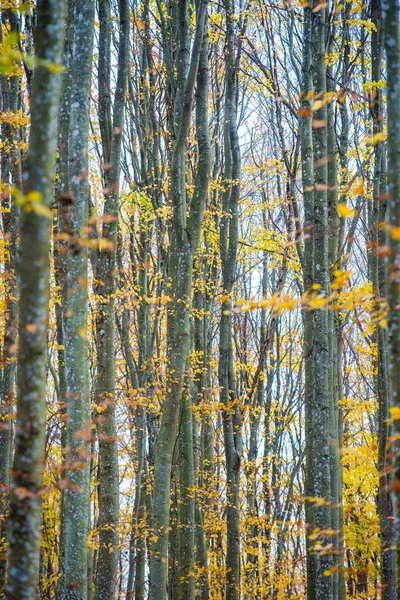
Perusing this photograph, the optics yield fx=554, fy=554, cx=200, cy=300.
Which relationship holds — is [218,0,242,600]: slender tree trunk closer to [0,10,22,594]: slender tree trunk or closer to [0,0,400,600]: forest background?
[0,0,400,600]: forest background

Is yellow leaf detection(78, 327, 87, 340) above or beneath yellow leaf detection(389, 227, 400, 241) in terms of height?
beneath

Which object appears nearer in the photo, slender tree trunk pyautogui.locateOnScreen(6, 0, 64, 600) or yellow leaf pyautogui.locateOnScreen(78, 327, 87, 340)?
slender tree trunk pyautogui.locateOnScreen(6, 0, 64, 600)

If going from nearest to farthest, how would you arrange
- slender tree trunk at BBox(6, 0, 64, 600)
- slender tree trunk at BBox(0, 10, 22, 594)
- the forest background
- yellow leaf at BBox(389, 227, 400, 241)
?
slender tree trunk at BBox(6, 0, 64, 600) < the forest background < yellow leaf at BBox(389, 227, 400, 241) < slender tree trunk at BBox(0, 10, 22, 594)

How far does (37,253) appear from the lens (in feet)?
8.98

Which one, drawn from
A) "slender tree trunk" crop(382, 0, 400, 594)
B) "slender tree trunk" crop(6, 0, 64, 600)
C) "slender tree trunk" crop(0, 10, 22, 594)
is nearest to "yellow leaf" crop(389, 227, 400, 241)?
"slender tree trunk" crop(382, 0, 400, 594)

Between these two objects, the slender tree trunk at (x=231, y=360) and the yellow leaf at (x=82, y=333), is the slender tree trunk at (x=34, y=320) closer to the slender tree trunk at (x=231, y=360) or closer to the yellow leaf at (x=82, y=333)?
the yellow leaf at (x=82, y=333)

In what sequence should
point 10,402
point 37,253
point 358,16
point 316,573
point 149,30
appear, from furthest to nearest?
1. point 149,30
2. point 358,16
3. point 10,402
4. point 316,573
5. point 37,253

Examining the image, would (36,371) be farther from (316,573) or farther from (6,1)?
(6,1)

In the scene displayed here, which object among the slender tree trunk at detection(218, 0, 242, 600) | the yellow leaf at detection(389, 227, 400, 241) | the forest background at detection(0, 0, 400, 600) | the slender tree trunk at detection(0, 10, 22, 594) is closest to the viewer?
the forest background at detection(0, 0, 400, 600)

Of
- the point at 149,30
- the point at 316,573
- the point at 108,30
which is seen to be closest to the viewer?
the point at 316,573

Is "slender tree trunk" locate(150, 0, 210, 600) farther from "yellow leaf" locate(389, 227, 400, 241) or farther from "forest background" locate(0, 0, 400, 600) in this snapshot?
"yellow leaf" locate(389, 227, 400, 241)

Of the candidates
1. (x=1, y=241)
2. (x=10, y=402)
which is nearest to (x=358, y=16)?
(x=1, y=241)

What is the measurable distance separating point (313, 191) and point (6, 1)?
4930 millimetres

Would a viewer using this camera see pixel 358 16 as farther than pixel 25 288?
Yes
